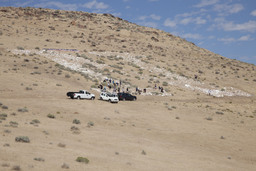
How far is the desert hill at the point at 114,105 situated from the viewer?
55.0 feet

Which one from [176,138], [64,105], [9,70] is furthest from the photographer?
[9,70]

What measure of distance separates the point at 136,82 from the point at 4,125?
40.3 metres

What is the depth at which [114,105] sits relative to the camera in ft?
125

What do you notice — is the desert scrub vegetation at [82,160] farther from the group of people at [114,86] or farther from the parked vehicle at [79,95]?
the group of people at [114,86]

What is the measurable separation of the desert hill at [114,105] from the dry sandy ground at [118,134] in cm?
10

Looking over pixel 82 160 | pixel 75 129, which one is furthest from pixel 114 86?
pixel 82 160

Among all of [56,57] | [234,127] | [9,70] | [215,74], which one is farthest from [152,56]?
[234,127]

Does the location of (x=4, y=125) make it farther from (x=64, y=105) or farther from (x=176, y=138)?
(x=176, y=138)

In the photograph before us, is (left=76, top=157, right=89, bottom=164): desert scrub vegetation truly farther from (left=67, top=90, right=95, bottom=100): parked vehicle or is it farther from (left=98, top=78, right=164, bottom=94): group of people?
(left=98, top=78, right=164, bottom=94): group of people

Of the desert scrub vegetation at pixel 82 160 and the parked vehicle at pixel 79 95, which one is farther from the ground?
the parked vehicle at pixel 79 95

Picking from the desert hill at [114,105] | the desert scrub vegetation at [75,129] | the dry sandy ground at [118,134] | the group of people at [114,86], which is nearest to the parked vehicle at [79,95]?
the desert hill at [114,105]

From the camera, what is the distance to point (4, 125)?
19.6 meters

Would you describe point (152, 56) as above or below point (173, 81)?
above

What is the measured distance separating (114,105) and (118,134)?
586 inches
